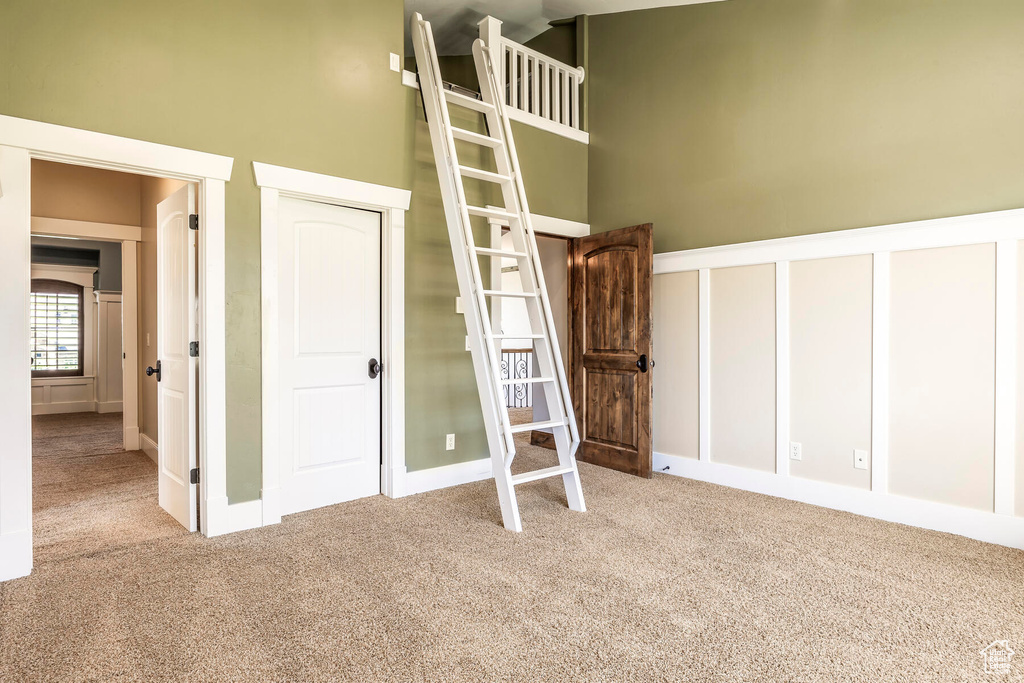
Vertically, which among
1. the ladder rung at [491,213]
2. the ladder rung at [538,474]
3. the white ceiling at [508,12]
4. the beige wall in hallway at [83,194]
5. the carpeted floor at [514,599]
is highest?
the white ceiling at [508,12]

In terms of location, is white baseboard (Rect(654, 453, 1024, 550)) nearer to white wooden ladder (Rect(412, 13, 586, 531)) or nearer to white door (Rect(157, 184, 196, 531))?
white wooden ladder (Rect(412, 13, 586, 531))

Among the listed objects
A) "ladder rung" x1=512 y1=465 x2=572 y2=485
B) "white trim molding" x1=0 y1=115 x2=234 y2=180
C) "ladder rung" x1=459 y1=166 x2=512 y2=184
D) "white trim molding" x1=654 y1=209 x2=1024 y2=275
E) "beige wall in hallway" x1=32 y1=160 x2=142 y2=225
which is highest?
"beige wall in hallway" x1=32 y1=160 x2=142 y2=225

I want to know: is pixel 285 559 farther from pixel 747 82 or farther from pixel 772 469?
pixel 747 82

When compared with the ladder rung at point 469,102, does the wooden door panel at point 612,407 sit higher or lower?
lower

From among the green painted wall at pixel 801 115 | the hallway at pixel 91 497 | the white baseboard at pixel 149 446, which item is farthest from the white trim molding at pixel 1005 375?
the white baseboard at pixel 149 446

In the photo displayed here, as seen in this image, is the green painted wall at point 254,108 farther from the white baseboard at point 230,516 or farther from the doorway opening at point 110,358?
the doorway opening at point 110,358

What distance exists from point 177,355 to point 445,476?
75.0 inches

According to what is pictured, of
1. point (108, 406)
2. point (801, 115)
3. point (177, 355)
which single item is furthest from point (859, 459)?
point (108, 406)

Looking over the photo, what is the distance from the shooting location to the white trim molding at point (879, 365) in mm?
2908

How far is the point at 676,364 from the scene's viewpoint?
442 cm

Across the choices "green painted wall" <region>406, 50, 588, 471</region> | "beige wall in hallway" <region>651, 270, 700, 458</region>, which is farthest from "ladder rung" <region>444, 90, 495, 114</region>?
"beige wall in hallway" <region>651, 270, 700, 458</region>

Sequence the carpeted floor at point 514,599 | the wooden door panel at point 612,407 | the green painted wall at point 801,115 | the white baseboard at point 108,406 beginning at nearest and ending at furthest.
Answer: the carpeted floor at point 514,599
the green painted wall at point 801,115
the wooden door panel at point 612,407
the white baseboard at point 108,406

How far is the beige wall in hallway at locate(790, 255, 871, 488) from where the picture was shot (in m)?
3.41

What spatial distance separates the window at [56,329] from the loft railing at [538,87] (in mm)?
7446
